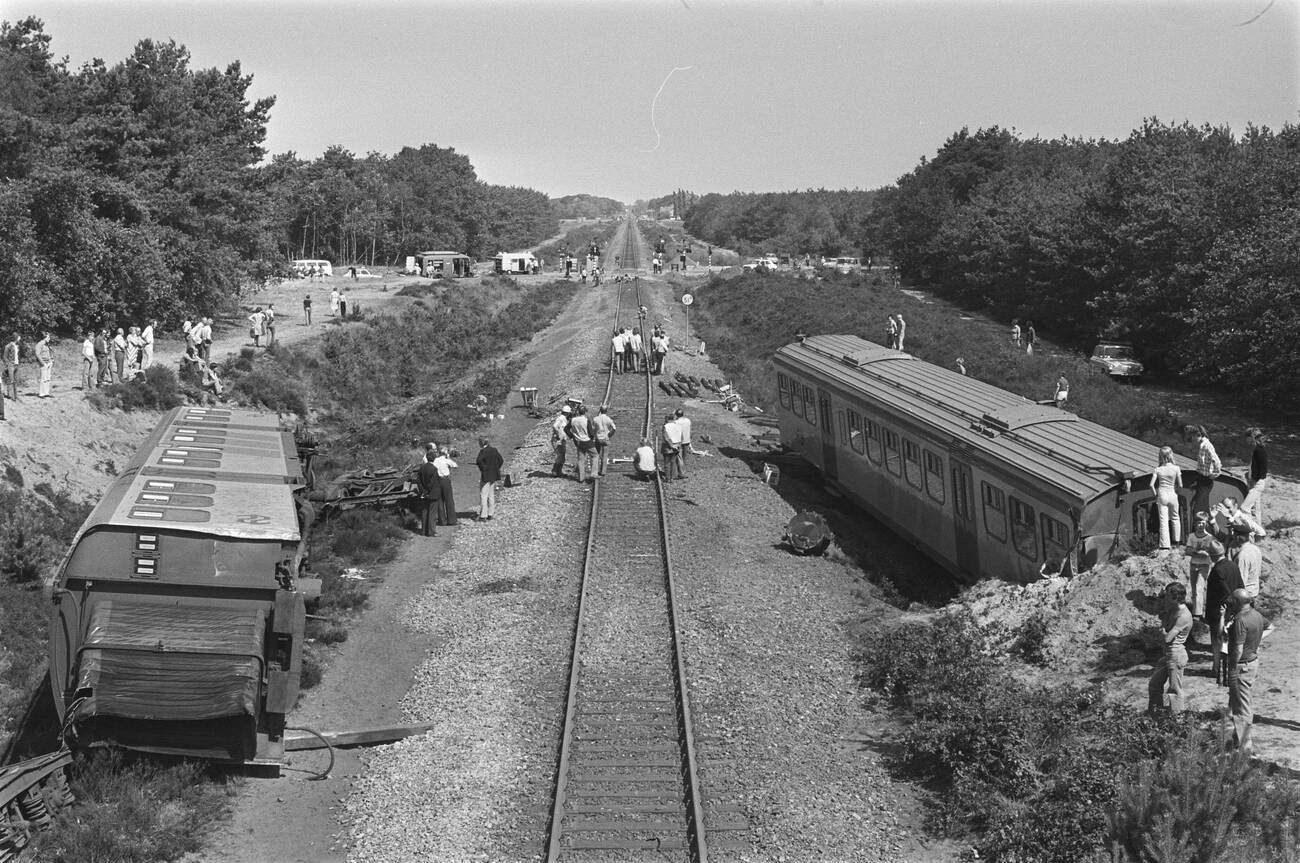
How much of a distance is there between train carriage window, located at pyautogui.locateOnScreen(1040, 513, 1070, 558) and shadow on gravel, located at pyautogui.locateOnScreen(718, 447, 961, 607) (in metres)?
3.43

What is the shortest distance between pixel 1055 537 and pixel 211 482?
1122 cm

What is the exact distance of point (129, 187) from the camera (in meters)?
39.5

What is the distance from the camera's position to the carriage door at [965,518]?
18391mm

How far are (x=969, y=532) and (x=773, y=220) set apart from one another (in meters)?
143

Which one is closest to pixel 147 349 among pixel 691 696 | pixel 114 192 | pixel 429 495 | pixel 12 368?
pixel 12 368

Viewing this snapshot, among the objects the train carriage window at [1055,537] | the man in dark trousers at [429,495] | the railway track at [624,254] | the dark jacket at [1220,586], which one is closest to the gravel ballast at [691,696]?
the man in dark trousers at [429,495]

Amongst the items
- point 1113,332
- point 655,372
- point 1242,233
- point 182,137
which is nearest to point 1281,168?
point 1242,233

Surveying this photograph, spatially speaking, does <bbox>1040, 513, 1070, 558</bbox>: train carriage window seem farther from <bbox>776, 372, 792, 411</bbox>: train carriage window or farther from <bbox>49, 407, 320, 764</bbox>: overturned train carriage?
<bbox>776, 372, 792, 411</bbox>: train carriage window

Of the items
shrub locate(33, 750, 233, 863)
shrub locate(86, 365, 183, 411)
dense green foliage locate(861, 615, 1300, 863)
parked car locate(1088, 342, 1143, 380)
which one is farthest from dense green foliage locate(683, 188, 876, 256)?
shrub locate(33, 750, 233, 863)

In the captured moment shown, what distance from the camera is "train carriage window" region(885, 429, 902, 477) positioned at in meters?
21.3

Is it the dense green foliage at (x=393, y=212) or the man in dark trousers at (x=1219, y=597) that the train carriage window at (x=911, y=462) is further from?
the dense green foliage at (x=393, y=212)

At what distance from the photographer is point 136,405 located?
29953 millimetres

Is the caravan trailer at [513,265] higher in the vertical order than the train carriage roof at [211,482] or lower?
higher

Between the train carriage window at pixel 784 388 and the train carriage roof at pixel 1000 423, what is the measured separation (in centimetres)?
140
